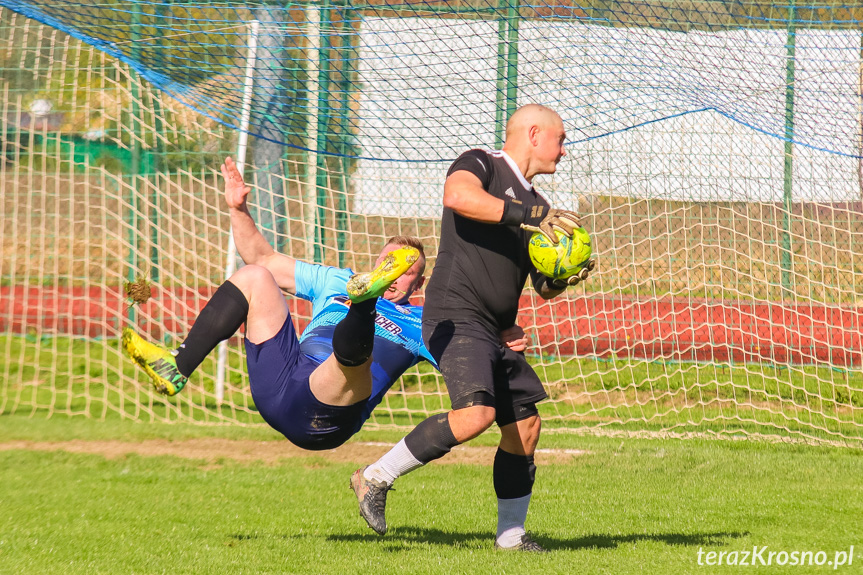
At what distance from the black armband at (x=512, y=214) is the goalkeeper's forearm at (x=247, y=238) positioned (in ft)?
5.21

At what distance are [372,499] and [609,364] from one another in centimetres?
634

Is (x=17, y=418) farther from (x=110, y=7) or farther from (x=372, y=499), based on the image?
(x=372, y=499)

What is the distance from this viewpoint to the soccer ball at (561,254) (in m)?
4.20

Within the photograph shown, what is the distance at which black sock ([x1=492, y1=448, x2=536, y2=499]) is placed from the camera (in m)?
4.86

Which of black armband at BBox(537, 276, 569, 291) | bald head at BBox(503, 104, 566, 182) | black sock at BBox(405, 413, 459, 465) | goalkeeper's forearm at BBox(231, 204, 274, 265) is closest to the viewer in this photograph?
black sock at BBox(405, 413, 459, 465)

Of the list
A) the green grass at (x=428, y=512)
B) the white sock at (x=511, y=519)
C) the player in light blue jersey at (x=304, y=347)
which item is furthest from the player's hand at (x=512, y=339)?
the green grass at (x=428, y=512)

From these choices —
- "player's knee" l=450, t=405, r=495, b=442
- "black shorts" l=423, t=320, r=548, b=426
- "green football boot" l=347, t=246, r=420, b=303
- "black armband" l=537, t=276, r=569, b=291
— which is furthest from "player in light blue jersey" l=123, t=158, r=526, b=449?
"player's knee" l=450, t=405, r=495, b=442

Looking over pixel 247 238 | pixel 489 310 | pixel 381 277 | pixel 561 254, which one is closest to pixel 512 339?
pixel 489 310

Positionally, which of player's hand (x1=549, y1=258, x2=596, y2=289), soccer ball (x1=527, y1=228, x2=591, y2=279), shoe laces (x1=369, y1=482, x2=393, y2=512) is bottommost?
shoe laces (x1=369, y1=482, x2=393, y2=512)

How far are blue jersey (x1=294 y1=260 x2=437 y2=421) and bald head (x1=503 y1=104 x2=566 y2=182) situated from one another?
1.10 metres

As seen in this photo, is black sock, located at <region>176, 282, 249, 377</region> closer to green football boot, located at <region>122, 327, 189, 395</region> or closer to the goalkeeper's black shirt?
green football boot, located at <region>122, 327, 189, 395</region>

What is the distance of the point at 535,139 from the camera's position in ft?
15.2

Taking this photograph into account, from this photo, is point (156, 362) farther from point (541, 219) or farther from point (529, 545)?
point (529, 545)

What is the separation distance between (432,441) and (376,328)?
964 mm
